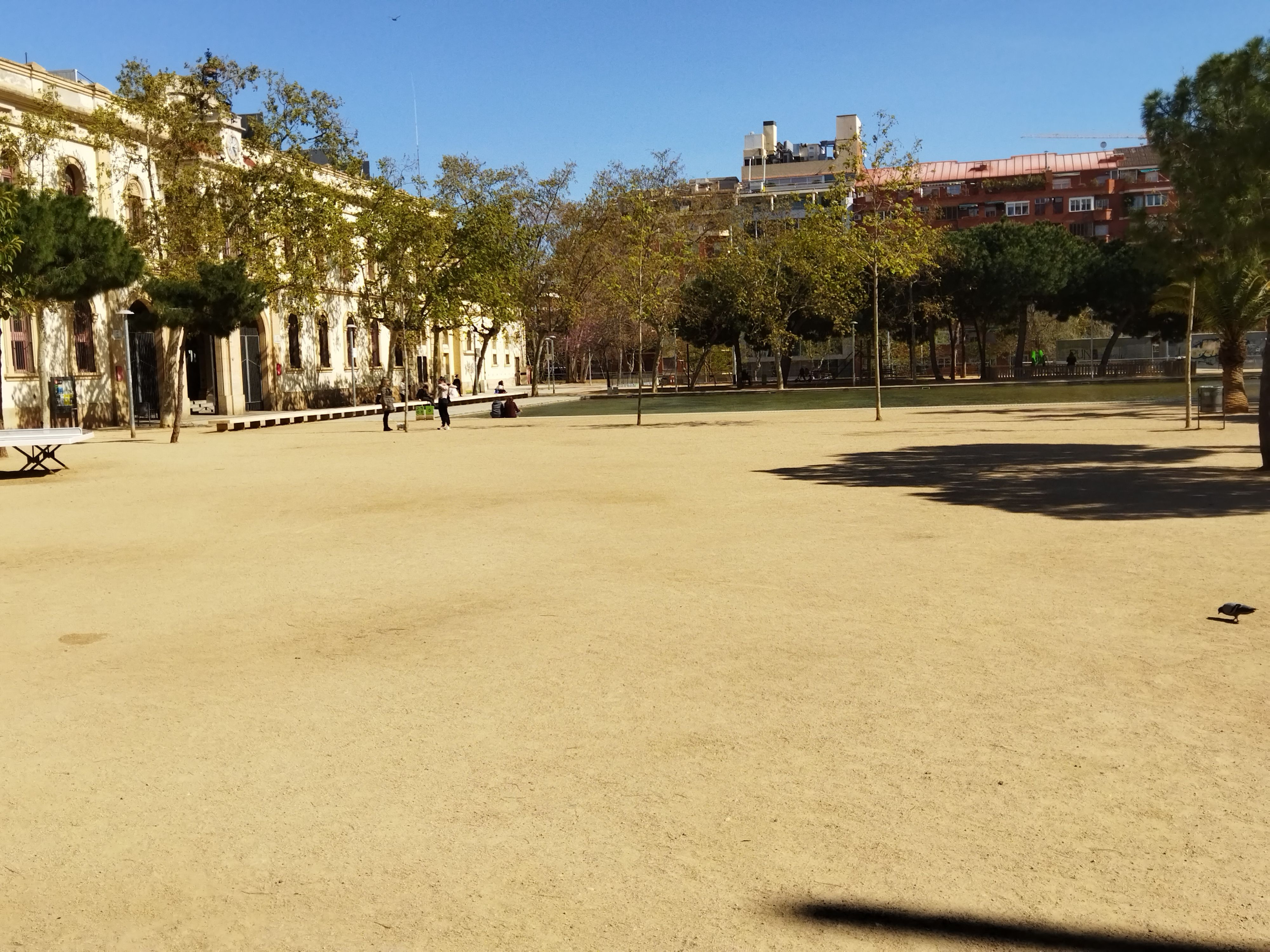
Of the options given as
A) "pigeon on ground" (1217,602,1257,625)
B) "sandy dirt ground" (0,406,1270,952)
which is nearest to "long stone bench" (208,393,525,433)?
"sandy dirt ground" (0,406,1270,952)

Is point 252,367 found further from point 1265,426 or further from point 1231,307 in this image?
point 1265,426

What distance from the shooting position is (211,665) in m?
6.82

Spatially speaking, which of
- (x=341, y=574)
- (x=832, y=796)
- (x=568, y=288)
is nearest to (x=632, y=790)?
(x=832, y=796)

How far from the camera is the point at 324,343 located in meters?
54.2

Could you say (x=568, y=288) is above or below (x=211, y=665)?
above

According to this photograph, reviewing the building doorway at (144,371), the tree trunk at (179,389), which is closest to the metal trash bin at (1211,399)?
the tree trunk at (179,389)

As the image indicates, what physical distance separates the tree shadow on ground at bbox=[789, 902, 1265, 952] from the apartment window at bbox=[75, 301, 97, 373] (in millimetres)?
35530

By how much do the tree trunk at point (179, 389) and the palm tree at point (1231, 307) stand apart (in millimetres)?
22507

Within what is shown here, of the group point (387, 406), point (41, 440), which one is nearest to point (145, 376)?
point (387, 406)

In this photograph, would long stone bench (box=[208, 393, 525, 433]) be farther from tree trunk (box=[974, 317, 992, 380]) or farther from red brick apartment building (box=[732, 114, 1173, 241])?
red brick apartment building (box=[732, 114, 1173, 241])

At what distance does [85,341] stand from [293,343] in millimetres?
16032

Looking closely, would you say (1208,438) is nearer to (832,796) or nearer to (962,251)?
(832,796)

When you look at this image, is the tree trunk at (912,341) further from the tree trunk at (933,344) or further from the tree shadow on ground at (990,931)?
the tree shadow on ground at (990,931)

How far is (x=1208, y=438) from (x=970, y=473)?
7.15 metres
